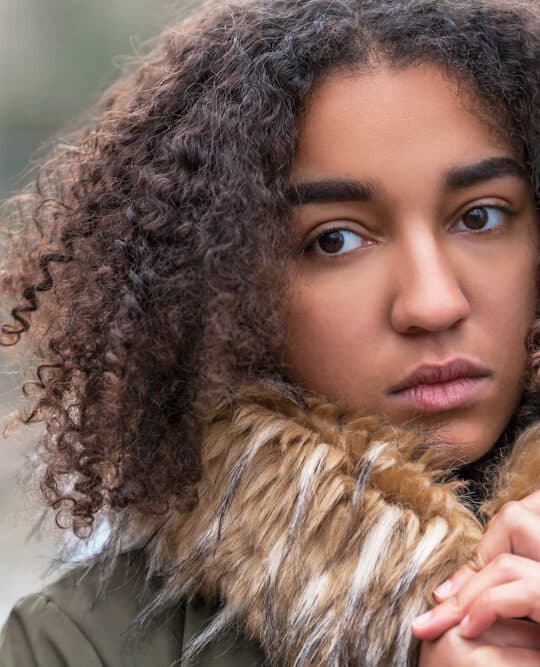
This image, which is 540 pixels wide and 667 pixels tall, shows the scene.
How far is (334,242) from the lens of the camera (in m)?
1.59

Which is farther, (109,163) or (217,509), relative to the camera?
Result: (109,163)

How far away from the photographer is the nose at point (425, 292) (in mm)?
1497

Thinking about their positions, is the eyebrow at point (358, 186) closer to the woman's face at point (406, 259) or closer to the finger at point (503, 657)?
the woman's face at point (406, 259)

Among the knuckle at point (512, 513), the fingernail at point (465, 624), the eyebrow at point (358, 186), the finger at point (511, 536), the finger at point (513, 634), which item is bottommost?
the finger at point (513, 634)

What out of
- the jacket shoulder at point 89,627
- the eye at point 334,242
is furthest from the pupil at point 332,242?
the jacket shoulder at point 89,627

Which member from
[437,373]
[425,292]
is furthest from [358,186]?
[437,373]

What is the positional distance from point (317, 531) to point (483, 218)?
0.56m

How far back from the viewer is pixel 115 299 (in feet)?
5.20

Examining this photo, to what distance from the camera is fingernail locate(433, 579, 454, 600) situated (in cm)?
132

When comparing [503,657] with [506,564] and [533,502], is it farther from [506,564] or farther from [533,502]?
[533,502]

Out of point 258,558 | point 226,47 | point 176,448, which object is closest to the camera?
point 258,558

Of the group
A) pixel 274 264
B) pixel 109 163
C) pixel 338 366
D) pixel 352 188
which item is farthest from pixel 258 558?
pixel 109 163

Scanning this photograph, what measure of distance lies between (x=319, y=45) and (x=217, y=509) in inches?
28.8

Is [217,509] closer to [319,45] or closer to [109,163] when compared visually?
[109,163]
